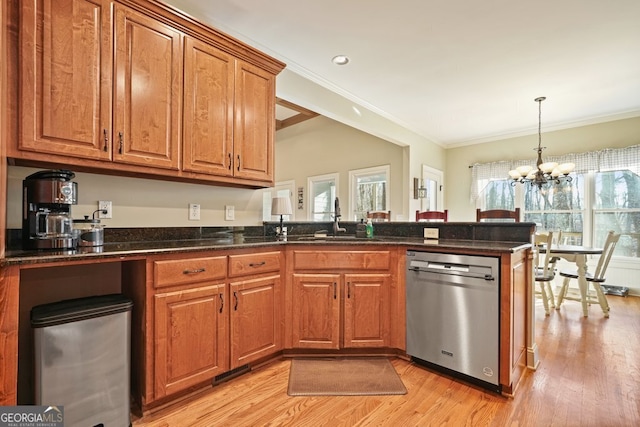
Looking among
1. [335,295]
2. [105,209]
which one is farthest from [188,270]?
[335,295]

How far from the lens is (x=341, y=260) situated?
2352 millimetres

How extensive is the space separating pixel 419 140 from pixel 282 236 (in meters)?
3.93

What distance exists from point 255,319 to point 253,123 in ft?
4.89

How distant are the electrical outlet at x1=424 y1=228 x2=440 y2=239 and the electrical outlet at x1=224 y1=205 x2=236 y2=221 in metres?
1.74

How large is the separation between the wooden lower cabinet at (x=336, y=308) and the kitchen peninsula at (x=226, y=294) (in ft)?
0.03

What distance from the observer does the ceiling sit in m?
2.42

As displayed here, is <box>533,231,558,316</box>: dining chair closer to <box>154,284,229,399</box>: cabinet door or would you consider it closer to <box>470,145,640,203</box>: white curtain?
<box>470,145,640,203</box>: white curtain

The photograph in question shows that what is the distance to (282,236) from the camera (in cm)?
276

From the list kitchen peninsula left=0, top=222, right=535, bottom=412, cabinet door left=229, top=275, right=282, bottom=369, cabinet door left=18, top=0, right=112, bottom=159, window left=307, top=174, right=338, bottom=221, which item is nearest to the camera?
cabinet door left=18, top=0, right=112, bottom=159

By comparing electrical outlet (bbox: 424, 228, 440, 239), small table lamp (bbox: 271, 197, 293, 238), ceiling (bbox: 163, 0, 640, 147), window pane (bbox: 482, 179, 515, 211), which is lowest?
electrical outlet (bbox: 424, 228, 440, 239)

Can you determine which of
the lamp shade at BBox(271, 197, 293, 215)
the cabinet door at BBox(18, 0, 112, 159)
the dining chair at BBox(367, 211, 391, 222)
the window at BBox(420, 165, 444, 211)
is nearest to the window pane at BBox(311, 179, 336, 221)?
the window at BBox(420, 165, 444, 211)

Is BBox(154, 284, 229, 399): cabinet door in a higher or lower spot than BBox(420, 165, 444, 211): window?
lower

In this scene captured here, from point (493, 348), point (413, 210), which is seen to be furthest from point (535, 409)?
point (413, 210)

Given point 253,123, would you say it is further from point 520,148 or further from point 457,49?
point 520,148
